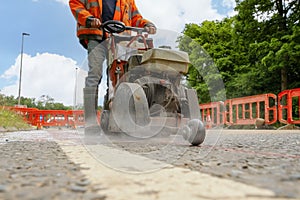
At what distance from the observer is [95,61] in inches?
143

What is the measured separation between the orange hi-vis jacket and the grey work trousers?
0.09 m

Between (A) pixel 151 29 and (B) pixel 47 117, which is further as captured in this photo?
(B) pixel 47 117

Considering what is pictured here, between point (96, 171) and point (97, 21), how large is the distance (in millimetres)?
2425

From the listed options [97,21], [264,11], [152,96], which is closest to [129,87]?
[152,96]

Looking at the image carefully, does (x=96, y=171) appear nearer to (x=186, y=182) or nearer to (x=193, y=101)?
(x=186, y=182)

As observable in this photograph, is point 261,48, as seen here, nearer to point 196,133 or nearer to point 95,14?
point 95,14

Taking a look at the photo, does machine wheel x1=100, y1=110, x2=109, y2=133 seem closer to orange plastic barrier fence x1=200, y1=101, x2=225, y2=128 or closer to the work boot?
the work boot

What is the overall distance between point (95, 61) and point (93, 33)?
0.33 metres

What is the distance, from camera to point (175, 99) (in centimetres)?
324

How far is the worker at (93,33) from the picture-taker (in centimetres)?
347

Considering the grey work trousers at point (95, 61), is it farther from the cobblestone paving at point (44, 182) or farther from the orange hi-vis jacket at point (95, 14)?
the cobblestone paving at point (44, 182)

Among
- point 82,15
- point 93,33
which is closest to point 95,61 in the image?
point 93,33

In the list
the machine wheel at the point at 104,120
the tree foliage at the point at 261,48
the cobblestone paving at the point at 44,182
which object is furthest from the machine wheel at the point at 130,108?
the tree foliage at the point at 261,48

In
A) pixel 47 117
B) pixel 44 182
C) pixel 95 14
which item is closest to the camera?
pixel 44 182
